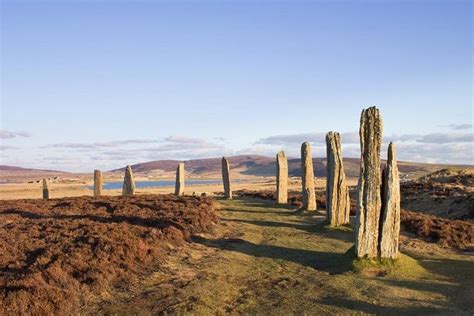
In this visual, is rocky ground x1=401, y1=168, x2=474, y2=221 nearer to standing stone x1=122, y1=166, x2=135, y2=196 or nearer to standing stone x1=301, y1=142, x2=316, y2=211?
standing stone x1=301, y1=142, x2=316, y2=211

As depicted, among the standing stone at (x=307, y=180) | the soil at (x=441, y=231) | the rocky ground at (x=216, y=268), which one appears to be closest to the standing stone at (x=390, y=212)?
the rocky ground at (x=216, y=268)

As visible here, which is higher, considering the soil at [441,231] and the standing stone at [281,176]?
the standing stone at [281,176]

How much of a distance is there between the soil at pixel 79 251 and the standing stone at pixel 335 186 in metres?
5.63

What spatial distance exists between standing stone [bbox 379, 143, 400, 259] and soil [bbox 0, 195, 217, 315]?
24.1ft

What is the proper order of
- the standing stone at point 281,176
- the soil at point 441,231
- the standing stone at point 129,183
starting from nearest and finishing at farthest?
1. the soil at point 441,231
2. the standing stone at point 281,176
3. the standing stone at point 129,183

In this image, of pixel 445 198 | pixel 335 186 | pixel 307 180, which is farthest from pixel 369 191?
pixel 445 198

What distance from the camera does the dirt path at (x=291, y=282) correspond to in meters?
12.1

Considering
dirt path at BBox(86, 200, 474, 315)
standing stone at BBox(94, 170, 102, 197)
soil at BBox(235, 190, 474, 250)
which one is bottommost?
dirt path at BBox(86, 200, 474, 315)

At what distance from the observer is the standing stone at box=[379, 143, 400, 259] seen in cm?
1547

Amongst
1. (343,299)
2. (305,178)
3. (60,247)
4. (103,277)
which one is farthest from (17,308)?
(305,178)

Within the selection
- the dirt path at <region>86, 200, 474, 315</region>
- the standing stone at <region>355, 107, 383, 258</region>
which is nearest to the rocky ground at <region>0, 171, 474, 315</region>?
the dirt path at <region>86, 200, 474, 315</region>

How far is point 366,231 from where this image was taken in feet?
50.8

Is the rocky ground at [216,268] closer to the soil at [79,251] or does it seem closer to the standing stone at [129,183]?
the soil at [79,251]

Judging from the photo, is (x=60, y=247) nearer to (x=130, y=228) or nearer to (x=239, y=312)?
(x=130, y=228)
